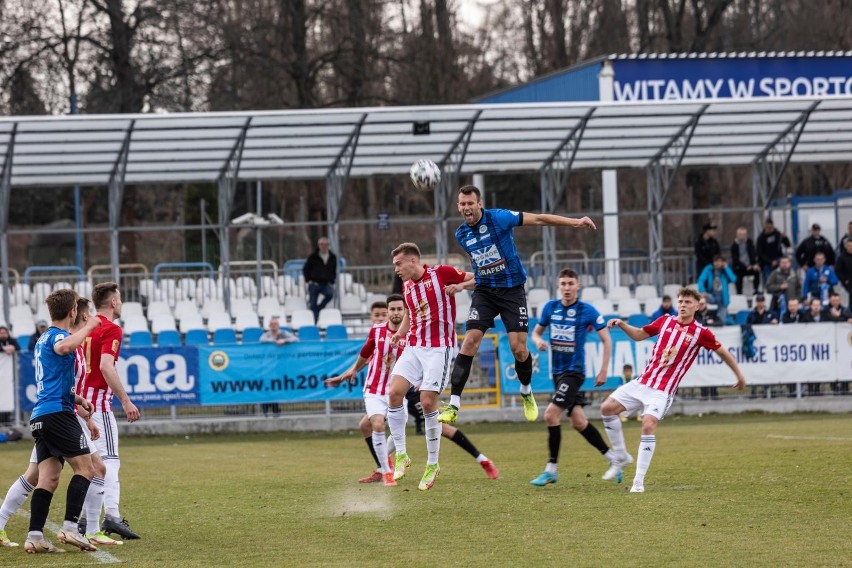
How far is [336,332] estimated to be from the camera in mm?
21969

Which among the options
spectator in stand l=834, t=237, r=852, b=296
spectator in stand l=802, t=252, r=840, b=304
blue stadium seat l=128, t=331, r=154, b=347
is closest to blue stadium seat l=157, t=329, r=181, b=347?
blue stadium seat l=128, t=331, r=154, b=347

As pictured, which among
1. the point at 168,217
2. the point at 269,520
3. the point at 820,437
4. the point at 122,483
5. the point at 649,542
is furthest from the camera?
the point at 168,217

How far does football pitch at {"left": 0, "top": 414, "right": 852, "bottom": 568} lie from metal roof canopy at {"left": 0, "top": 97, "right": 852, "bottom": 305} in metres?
7.22

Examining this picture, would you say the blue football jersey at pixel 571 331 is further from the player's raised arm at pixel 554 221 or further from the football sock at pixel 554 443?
the player's raised arm at pixel 554 221

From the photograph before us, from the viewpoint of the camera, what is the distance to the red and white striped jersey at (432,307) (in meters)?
11.5

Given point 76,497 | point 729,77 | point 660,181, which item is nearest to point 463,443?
point 76,497

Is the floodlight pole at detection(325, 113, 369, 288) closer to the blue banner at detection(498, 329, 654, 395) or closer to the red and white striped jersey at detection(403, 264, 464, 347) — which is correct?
the blue banner at detection(498, 329, 654, 395)

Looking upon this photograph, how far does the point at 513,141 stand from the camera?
24297mm

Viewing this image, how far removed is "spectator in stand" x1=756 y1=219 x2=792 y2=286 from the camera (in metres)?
24.4

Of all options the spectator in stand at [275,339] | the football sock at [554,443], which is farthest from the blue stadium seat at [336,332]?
the football sock at [554,443]

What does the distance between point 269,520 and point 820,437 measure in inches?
369

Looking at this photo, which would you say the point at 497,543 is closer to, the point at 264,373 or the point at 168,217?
the point at 264,373

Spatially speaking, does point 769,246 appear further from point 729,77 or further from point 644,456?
point 644,456

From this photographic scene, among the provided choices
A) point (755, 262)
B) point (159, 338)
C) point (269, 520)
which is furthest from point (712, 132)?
point (269, 520)
